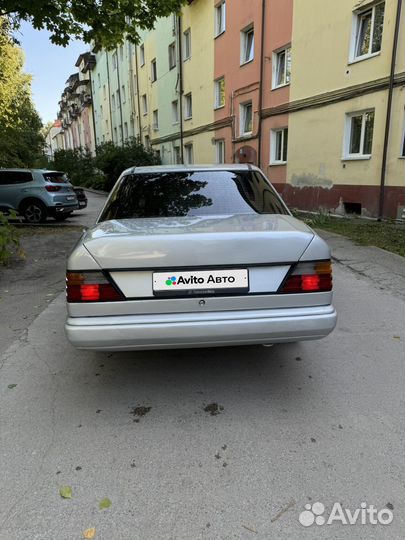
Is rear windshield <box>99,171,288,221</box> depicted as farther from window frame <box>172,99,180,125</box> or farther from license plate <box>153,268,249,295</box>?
window frame <box>172,99,180,125</box>

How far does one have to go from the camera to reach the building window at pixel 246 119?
1848 cm

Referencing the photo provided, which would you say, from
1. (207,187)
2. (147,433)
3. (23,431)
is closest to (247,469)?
(147,433)

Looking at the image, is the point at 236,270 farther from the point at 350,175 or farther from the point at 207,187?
the point at 350,175

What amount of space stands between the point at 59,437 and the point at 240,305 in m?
1.38

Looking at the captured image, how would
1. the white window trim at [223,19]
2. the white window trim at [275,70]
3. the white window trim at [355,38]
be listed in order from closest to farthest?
the white window trim at [355,38]
the white window trim at [275,70]
the white window trim at [223,19]

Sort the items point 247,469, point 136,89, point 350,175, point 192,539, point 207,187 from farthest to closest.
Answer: point 136,89 → point 350,175 → point 207,187 → point 247,469 → point 192,539

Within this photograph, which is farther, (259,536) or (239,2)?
(239,2)

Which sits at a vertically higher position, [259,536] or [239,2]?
[239,2]

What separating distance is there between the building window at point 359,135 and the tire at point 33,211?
31.7ft

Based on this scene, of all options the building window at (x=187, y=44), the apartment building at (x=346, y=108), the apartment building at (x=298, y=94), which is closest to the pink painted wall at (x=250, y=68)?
the apartment building at (x=298, y=94)

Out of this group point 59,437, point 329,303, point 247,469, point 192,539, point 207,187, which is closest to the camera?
point 192,539

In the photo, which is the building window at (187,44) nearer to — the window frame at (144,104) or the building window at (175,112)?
the building window at (175,112)

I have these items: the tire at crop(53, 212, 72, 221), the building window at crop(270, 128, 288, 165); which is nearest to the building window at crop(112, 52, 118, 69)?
the building window at crop(270, 128, 288, 165)

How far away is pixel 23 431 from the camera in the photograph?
2605 mm
